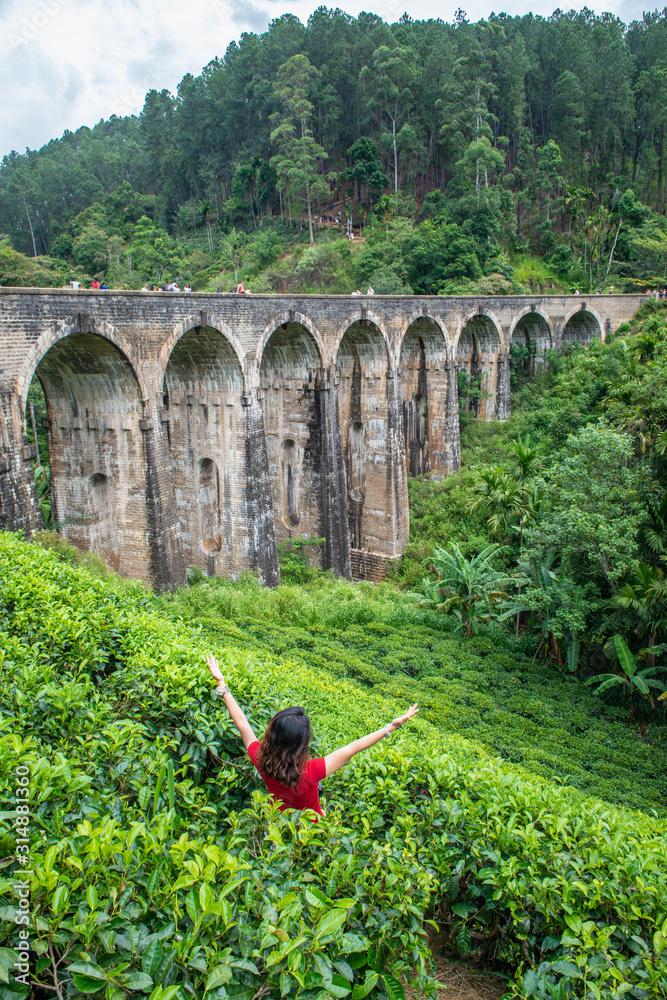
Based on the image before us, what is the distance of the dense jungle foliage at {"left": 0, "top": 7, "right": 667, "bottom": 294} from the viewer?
141 feet

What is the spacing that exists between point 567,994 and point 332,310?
18365mm

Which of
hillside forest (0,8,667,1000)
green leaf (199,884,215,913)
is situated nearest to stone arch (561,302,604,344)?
hillside forest (0,8,667,1000)

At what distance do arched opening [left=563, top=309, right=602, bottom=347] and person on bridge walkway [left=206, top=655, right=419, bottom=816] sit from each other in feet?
111

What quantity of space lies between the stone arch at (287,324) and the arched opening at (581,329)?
19.0 m

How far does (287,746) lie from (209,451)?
14457 mm

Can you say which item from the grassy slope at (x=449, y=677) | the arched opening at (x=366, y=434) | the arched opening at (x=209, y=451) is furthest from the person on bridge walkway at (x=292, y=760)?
the arched opening at (x=366, y=434)

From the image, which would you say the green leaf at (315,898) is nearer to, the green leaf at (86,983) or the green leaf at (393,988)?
the green leaf at (393,988)

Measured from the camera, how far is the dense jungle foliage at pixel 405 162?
43.0 metres

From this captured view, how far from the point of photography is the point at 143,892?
317 cm

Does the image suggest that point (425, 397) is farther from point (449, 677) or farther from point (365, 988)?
point (365, 988)

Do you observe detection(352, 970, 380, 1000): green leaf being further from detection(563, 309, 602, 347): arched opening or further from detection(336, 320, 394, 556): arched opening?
detection(563, 309, 602, 347): arched opening

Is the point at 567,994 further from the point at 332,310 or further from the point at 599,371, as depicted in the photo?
the point at 599,371

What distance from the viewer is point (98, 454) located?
14.9 meters

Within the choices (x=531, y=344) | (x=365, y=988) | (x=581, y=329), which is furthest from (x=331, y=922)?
(x=581, y=329)
